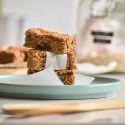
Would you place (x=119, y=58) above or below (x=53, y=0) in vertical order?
below

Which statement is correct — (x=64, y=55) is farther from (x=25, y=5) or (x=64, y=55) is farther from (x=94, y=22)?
(x=25, y=5)

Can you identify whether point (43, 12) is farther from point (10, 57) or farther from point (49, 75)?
point (49, 75)

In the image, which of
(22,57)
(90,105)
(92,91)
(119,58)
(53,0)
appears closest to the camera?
(90,105)

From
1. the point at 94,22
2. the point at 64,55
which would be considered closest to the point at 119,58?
the point at 94,22

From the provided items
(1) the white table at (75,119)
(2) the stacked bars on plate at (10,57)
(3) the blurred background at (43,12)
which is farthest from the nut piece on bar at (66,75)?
(3) the blurred background at (43,12)

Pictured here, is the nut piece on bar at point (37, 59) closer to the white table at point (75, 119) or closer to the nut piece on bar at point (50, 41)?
the nut piece on bar at point (50, 41)

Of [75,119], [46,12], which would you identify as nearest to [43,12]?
[46,12]
